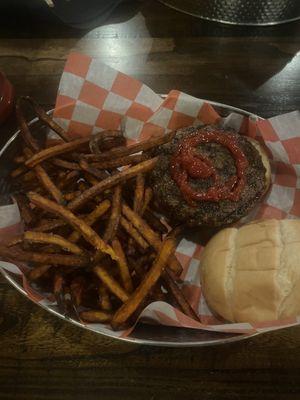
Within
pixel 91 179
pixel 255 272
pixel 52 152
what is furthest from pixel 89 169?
pixel 255 272

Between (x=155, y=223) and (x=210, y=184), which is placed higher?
(x=210, y=184)

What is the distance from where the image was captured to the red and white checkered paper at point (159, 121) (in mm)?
1700

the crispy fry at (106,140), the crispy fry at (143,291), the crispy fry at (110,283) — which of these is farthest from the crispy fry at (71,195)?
the crispy fry at (143,291)

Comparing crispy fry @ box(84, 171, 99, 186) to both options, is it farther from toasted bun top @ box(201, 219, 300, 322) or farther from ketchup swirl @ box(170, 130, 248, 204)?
toasted bun top @ box(201, 219, 300, 322)

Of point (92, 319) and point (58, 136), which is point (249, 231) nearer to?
point (92, 319)

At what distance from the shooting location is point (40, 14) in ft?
8.94

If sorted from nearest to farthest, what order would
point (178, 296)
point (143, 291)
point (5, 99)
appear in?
point (143, 291), point (178, 296), point (5, 99)

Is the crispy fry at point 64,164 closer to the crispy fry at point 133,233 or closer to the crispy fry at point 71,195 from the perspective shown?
the crispy fry at point 71,195

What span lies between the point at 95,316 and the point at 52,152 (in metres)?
0.67

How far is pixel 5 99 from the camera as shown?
7.31 feet

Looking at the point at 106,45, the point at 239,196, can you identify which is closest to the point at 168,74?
the point at 106,45

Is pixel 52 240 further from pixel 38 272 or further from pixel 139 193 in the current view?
pixel 139 193

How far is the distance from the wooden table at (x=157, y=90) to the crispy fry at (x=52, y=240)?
1.40 ft

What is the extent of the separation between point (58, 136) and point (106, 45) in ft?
3.43
